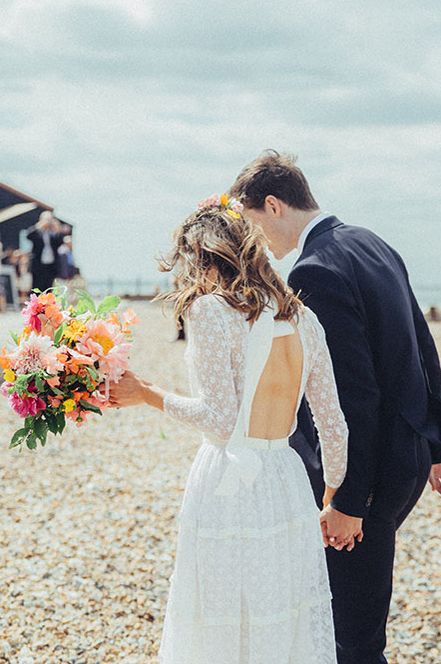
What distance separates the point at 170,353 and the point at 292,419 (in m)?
12.4

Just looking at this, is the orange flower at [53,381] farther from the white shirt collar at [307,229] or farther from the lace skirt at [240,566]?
the white shirt collar at [307,229]

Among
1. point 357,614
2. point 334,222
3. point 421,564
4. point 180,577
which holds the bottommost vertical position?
point 421,564

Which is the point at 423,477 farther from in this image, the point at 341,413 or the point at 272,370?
the point at 272,370

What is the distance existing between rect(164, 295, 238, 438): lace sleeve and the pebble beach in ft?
6.58

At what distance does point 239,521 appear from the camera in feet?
8.06

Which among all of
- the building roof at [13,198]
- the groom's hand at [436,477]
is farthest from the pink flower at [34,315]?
the building roof at [13,198]

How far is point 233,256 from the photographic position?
243 centimetres

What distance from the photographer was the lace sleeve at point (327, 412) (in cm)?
258

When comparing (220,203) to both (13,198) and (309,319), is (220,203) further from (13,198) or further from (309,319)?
(13,198)

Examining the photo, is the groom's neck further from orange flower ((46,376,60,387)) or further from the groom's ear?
orange flower ((46,376,60,387))

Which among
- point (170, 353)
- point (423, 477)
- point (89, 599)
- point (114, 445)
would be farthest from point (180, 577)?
point (170, 353)

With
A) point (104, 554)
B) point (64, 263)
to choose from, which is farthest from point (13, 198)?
point (104, 554)

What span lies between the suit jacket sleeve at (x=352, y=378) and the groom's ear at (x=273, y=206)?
451 mm

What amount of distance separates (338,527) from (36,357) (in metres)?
1.13
